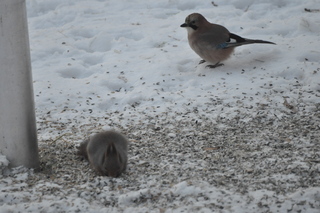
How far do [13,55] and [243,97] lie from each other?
2.80 m

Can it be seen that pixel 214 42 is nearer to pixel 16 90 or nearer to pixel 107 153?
pixel 107 153

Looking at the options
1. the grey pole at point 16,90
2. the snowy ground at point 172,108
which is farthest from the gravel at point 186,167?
the grey pole at point 16,90

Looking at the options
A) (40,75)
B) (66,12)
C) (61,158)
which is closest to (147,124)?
(61,158)

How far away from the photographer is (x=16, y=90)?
3.93 meters

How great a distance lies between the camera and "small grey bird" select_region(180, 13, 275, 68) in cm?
666

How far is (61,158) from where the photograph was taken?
177 inches

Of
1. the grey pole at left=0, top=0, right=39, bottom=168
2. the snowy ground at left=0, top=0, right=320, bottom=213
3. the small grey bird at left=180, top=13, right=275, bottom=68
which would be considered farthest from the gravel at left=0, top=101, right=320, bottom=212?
the small grey bird at left=180, top=13, right=275, bottom=68

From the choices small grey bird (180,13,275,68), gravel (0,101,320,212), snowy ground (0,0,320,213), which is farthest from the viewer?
small grey bird (180,13,275,68)

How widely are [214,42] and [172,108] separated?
5.19 ft

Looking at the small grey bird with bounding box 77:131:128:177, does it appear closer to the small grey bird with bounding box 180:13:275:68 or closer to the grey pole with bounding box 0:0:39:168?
the grey pole with bounding box 0:0:39:168

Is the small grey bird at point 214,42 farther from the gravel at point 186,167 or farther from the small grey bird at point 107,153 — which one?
the small grey bird at point 107,153

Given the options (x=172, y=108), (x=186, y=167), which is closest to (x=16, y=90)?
(x=186, y=167)

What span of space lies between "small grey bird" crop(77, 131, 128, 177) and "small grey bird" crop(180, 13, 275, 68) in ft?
8.73

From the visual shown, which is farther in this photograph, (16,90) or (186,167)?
(186,167)
